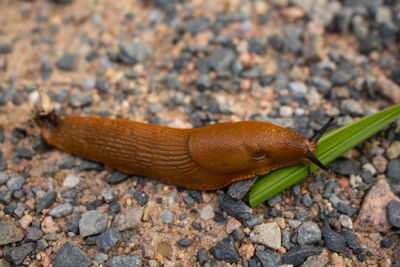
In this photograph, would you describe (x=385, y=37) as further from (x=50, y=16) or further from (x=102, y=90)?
(x=50, y=16)

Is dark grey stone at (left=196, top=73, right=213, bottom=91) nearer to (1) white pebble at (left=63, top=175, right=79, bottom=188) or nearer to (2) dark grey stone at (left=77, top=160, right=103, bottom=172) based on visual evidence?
(2) dark grey stone at (left=77, top=160, right=103, bottom=172)

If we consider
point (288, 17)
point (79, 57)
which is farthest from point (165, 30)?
point (288, 17)

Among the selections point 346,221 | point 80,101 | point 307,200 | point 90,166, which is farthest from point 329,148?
point 80,101

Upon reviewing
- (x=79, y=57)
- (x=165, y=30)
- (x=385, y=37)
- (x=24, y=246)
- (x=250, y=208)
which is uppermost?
(x=385, y=37)

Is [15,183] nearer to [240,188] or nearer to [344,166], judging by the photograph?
[240,188]

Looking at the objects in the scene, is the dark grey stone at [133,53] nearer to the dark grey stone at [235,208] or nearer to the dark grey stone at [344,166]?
the dark grey stone at [235,208]

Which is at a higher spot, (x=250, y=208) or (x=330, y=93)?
(x=330, y=93)

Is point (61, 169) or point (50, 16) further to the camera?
point (50, 16)

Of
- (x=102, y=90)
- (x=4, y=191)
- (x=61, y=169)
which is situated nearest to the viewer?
(x=4, y=191)

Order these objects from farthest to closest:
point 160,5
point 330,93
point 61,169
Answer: point 160,5
point 330,93
point 61,169
